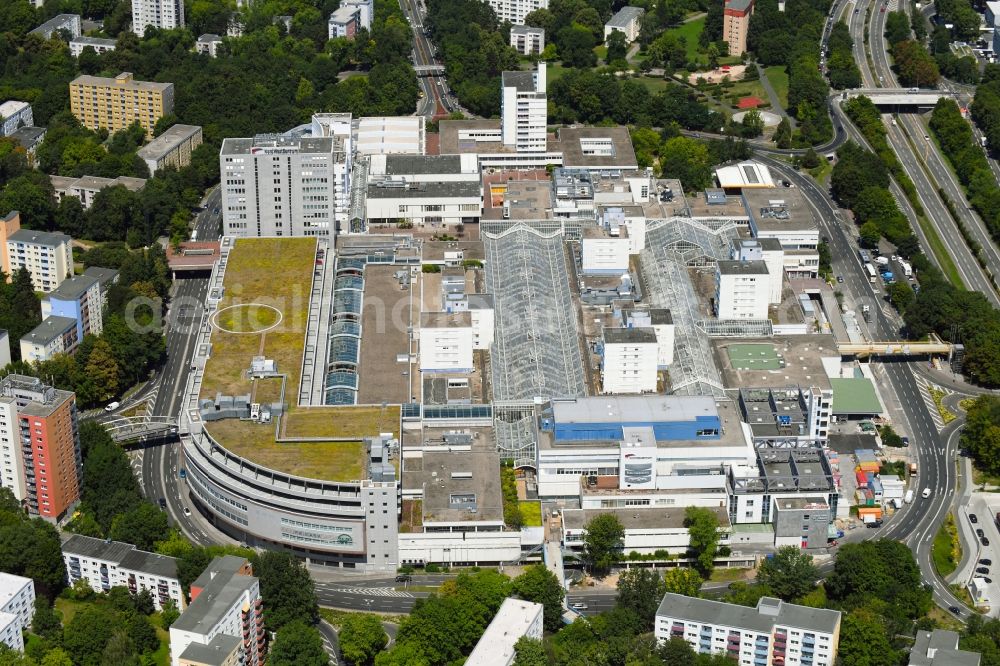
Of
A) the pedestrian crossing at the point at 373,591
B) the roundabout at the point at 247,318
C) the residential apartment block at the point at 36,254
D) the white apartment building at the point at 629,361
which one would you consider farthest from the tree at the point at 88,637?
the residential apartment block at the point at 36,254

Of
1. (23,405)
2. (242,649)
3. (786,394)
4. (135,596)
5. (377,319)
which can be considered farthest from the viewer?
(377,319)

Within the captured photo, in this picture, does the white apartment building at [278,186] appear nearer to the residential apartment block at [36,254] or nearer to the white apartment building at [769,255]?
the residential apartment block at [36,254]

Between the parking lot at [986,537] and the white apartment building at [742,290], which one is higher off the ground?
the white apartment building at [742,290]

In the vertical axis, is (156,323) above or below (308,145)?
below

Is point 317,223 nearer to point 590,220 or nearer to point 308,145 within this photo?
point 308,145

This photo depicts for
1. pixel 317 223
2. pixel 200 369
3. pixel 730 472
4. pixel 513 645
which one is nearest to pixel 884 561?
pixel 730 472

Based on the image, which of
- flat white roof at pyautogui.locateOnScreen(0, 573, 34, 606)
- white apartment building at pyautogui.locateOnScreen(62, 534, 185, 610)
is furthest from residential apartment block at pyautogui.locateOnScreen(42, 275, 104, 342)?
flat white roof at pyautogui.locateOnScreen(0, 573, 34, 606)
